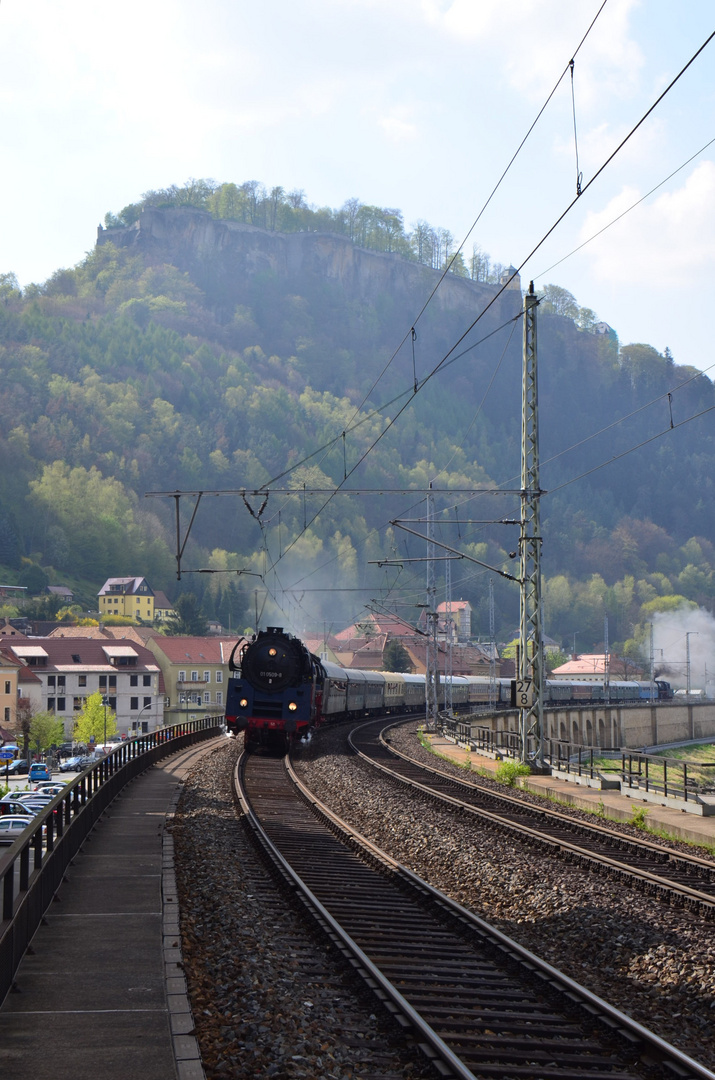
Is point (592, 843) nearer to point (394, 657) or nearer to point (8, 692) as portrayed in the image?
point (8, 692)

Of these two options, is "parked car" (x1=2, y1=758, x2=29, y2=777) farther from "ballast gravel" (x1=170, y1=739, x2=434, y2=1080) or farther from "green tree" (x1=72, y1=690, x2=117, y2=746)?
"ballast gravel" (x1=170, y1=739, x2=434, y2=1080)

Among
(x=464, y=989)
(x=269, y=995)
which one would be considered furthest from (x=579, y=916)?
(x=269, y=995)

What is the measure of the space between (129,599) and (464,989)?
14798cm

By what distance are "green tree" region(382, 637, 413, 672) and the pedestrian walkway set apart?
8670cm

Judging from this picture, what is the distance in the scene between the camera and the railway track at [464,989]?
762 cm

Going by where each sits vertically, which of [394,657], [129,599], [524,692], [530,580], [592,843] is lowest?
[592,843]

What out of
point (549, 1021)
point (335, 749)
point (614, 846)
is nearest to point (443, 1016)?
point (549, 1021)

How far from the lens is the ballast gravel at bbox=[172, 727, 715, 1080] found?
764cm

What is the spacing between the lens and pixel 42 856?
1080 centimetres

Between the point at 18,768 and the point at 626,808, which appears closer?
the point at 626,808

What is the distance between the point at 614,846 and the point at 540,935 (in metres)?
6.11

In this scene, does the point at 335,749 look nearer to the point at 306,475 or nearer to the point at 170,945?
the point at 170,945

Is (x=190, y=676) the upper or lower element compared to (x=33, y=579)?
lower

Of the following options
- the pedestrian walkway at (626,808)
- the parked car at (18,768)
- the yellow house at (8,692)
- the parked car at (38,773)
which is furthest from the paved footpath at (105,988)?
the yellow house at (8,692)
